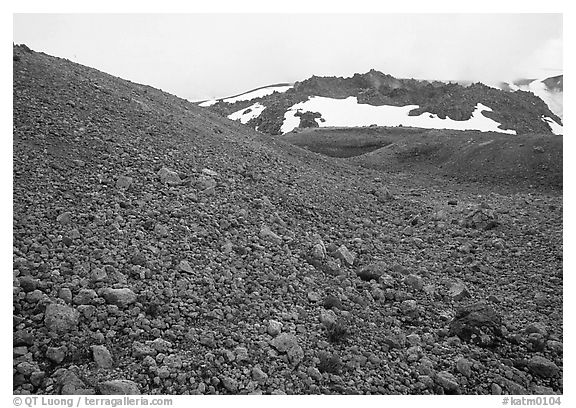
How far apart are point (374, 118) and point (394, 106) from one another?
10994 mm

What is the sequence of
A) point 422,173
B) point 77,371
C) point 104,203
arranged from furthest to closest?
1. point 422,173
2. point 104,203
3. point 77,371

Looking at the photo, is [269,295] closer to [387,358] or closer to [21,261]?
[387,358]

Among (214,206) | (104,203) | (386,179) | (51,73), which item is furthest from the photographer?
(386,179)

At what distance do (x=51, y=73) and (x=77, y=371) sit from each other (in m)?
11.2

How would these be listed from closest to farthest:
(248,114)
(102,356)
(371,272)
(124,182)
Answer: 1. (102,356)
2. (371,272)
3. (124,182)
4. (248,114)

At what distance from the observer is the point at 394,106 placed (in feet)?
234

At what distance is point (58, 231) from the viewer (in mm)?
6535

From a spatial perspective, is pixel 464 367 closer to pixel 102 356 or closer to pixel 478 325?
pixel 478 325

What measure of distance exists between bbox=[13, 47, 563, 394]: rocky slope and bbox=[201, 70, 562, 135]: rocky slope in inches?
1922

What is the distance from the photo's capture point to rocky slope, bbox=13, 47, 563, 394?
5.21m

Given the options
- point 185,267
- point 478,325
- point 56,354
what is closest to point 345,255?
point 478,325

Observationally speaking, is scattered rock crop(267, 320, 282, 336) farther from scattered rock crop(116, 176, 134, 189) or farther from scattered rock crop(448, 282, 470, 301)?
scattered rock crop(116, 176, 134, 189)

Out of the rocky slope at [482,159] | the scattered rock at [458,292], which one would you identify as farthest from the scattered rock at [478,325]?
the rocky slope at [482,159]

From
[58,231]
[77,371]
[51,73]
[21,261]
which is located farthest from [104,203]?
[51,73]
